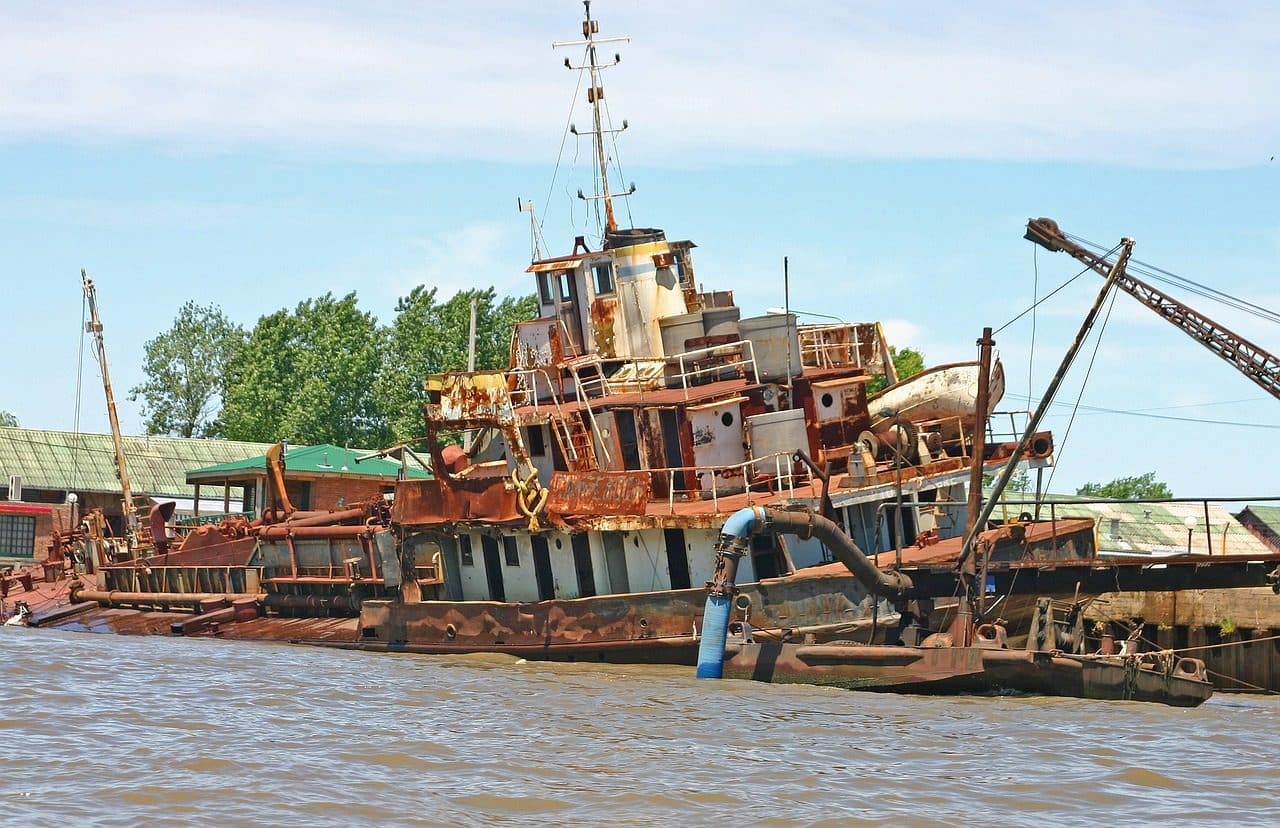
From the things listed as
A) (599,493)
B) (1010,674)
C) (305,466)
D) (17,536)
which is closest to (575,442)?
(599,493)

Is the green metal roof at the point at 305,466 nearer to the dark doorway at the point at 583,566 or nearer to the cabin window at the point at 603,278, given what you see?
the cabin window at the point at 603,278

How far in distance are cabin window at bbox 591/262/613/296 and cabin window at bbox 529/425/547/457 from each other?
11.9 ft

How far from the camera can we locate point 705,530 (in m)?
25.3

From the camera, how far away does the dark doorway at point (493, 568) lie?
93.5 feet

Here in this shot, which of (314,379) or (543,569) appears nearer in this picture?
(543,569)

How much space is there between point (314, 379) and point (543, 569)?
4116 centimetres

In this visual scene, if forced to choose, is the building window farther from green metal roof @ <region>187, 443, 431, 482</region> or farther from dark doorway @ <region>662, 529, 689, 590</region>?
dark doorway @ <region>662, 529, 689, 590</region>

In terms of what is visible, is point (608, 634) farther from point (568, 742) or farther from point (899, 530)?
point (568, 742)

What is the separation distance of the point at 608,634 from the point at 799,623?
11.8ft

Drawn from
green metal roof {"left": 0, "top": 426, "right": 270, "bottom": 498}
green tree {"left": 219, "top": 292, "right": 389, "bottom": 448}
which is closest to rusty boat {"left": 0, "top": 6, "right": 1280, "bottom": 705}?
green metal roof {"left": 0, "top": 426, "right": 270, "bottom": 498}

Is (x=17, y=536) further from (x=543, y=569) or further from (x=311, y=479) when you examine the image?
(x=543, y=569)

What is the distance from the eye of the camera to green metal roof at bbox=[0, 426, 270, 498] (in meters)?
55.5

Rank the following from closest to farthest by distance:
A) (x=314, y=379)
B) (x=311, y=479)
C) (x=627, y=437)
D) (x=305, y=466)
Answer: (x=627, y=437)
(x=311, y=479)
(x=305, y=466)
(x=314, y=379)

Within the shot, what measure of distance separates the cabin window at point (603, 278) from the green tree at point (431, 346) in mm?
32238
